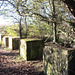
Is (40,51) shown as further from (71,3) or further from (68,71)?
(71,3)

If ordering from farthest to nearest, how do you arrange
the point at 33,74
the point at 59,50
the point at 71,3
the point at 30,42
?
the point at 30,42 → the point at 33,74 → the point at 59,50 → the point at 71,3

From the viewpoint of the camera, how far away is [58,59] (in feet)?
10.3

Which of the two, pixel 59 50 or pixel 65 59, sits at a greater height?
pixel 59 50

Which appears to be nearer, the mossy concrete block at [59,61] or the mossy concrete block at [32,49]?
the mossy concrete block at [59,61]

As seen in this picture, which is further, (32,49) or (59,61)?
(32,49)

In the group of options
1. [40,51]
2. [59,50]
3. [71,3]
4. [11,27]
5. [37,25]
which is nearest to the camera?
[71,3]

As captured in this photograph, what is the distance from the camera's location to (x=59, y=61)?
3.12m

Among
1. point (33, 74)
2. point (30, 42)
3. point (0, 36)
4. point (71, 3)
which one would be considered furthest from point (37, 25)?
point (0, 36)

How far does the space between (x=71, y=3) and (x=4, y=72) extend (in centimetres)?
399

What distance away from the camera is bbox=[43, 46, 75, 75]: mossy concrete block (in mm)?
2840

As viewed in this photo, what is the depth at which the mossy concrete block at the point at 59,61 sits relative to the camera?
2.84 metres

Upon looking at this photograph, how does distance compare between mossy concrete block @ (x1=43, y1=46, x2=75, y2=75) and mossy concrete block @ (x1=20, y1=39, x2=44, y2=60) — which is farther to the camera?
mossy concrete block @ (x1=20, y1=39, x2=44, y2=60)

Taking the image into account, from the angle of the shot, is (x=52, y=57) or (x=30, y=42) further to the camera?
(x=30, y=42)

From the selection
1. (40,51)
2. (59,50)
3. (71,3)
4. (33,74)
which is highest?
(71,3)
